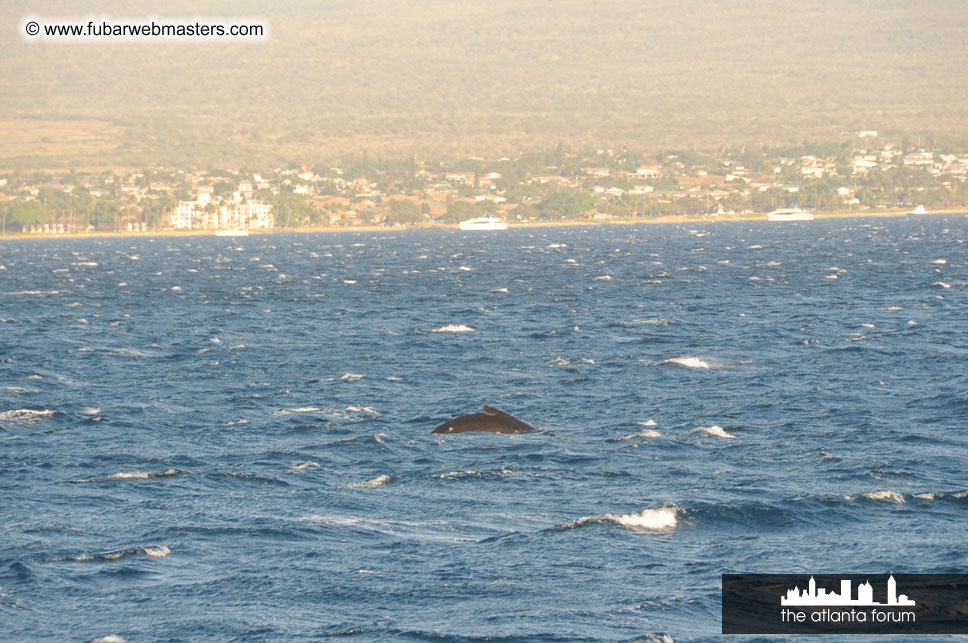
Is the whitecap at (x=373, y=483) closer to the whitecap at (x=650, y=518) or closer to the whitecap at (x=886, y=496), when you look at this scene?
the whitecap at (x=650, y=518)

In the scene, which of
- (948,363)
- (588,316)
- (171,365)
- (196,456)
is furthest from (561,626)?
(588,316)

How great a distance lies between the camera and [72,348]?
5422 cm

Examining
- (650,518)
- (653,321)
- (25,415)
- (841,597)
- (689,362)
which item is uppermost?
(25,415)

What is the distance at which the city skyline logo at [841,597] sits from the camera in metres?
18.4

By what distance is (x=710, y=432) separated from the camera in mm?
31281

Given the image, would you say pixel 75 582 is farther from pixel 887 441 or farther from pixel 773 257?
pixel 773 257

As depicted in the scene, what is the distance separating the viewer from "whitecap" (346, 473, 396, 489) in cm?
2611

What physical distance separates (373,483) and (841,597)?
10.6 meters

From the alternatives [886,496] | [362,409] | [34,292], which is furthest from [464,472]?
[34,292]

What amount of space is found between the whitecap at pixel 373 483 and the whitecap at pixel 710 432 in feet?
25.5

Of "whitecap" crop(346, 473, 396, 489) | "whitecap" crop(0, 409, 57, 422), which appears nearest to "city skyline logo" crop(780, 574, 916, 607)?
"whitecap" crop(346, 473, 396, 489)

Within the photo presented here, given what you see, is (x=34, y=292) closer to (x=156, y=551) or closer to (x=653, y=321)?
(x=653, y=321)

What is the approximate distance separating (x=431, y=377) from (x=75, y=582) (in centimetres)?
2377

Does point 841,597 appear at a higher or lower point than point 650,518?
lower
